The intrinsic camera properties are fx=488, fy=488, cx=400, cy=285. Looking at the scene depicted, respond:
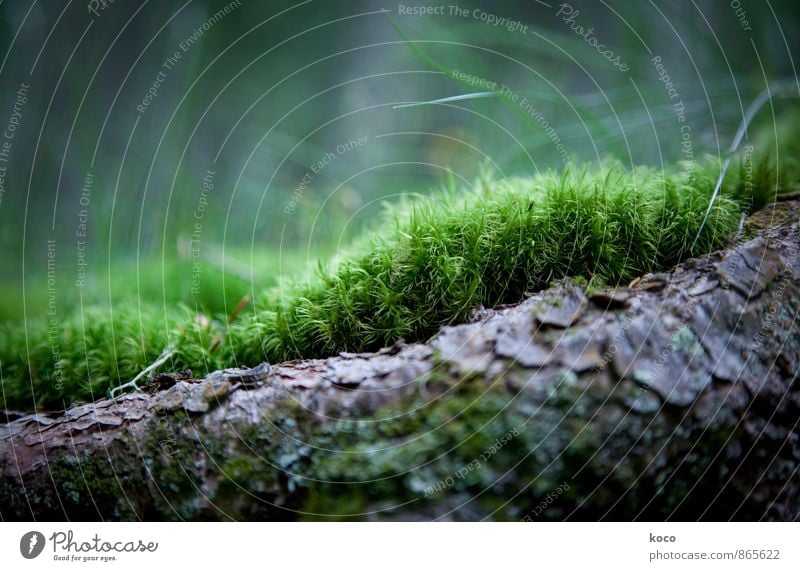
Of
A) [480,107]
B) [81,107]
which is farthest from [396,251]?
[81,107]

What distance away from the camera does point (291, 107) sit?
1788mm

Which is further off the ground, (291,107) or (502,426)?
(291,107)

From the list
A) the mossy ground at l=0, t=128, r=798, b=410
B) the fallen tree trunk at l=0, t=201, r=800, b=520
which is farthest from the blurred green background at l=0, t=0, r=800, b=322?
the fallen tree trunk at l=0, t=201, r=800, b=520

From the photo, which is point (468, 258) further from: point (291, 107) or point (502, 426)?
point (291, 107)

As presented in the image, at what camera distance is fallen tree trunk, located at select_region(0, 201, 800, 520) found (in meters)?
→ 0.67

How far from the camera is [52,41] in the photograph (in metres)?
1.17
